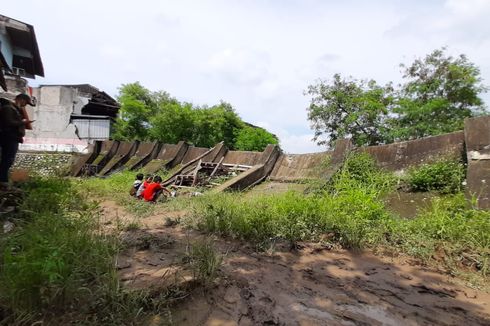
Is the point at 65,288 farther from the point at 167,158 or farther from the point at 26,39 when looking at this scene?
the point at 26,39

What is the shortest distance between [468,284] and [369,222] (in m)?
1.48

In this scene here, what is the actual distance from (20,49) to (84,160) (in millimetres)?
8481

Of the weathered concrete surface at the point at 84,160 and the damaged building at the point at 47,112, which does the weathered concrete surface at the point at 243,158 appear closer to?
the weathered concrete surface at the point at 84,160

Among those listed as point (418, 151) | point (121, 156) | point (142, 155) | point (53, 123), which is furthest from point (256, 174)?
point (53, 123)

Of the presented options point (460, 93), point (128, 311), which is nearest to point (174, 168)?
point (128, 311)

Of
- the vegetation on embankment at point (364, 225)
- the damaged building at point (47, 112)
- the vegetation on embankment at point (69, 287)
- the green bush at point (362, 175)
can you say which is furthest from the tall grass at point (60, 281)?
the damaged building at point (47, 112)

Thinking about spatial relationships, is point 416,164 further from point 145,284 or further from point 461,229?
point 145,284

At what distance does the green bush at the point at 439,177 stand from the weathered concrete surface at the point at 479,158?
263 millimetres

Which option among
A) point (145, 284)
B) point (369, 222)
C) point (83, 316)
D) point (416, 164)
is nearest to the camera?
point (83, 316)

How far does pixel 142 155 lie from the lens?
12727 millimetres

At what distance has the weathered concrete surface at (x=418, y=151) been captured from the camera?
598cm

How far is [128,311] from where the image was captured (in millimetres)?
2111

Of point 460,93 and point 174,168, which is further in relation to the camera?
point 460,93

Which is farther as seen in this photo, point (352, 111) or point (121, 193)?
point (352, 111)
